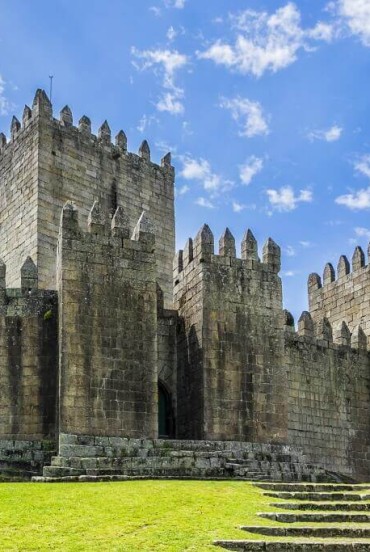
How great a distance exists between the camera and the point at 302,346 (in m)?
29.3

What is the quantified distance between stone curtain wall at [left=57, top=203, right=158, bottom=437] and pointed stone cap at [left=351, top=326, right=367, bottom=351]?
993 cm

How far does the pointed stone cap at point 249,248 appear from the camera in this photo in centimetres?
2655

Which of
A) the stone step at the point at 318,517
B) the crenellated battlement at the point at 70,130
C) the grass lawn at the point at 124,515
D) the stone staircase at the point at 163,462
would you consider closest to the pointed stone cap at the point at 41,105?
the crenellated battlement at the point at 70,130

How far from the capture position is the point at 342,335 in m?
31.3

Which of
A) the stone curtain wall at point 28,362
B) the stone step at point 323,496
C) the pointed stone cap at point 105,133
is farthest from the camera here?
the pointed stone cap at point 105,133

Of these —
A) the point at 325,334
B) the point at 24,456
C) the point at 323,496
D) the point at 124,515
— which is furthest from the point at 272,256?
the point at 124,515

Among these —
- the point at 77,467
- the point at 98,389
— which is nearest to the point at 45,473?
the point at 77,467

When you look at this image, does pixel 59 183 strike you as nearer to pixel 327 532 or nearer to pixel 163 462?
pixel 163 462

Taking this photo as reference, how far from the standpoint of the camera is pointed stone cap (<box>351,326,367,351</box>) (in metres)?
31.6

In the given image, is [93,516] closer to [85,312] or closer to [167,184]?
[85,312]

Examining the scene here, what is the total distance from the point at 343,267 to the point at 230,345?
34.1ft

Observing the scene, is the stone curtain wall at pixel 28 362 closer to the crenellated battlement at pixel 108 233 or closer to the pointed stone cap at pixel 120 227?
the crenellated battlement at pixel 108 233

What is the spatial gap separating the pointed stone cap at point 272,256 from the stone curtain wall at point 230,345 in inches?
1.3

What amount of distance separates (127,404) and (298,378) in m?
7.60
